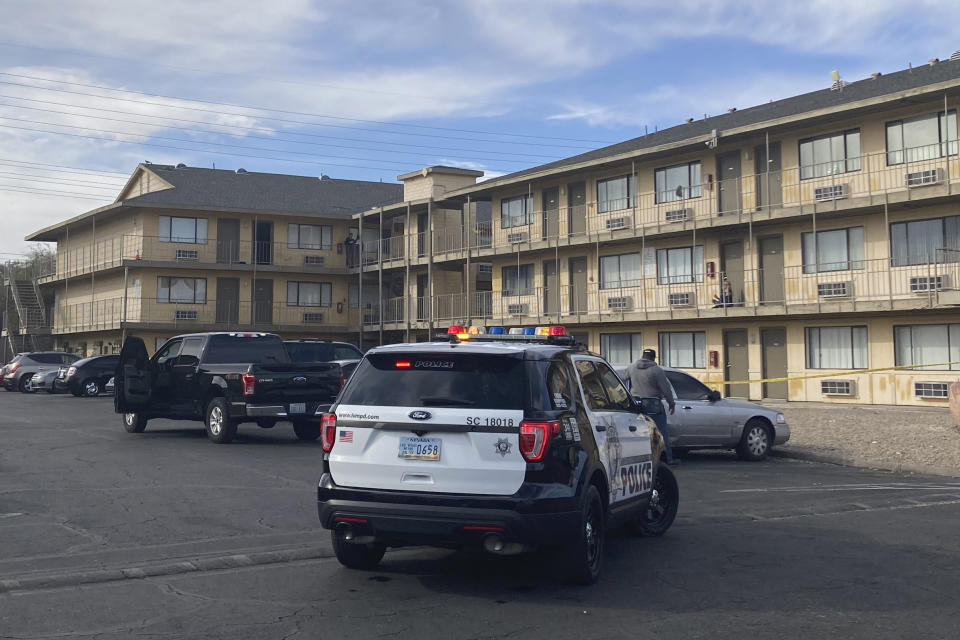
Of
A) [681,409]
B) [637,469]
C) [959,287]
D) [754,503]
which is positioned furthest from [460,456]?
[959,287]

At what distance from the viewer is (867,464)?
16.2m

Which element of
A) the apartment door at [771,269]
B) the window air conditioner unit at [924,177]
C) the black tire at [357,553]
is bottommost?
the black tire at [357,553]

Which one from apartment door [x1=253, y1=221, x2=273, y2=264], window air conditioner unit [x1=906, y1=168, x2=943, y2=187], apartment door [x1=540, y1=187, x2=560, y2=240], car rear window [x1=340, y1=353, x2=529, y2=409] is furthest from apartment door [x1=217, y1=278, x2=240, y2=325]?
car rear window [x1=340, y1=353, x2=529, y2=409]

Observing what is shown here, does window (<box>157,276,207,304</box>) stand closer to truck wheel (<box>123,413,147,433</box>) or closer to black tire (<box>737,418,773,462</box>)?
truck wheel (<box>123,413,147,433</box>)

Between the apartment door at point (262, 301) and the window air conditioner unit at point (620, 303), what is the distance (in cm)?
2154

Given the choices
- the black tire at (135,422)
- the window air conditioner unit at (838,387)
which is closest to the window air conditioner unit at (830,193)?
the window air conditioner unit at (838,387)

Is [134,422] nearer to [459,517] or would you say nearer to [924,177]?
[459,517]

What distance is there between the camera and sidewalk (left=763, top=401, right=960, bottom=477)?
16.0 m

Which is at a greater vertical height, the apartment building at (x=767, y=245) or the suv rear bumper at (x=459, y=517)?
the apartment building at (x=767, y=245)

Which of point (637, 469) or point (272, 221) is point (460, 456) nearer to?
point (637, 469)

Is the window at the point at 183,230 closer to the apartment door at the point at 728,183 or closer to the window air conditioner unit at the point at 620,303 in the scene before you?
the window air conditioner unit at the point at 620,303

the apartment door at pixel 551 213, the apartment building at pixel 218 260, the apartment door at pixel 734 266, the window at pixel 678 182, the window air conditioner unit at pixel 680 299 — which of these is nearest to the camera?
the apartment door at pixel 734 266

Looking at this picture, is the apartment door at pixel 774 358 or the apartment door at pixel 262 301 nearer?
the apartment door at pixel 774 358

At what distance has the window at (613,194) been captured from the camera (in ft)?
125
